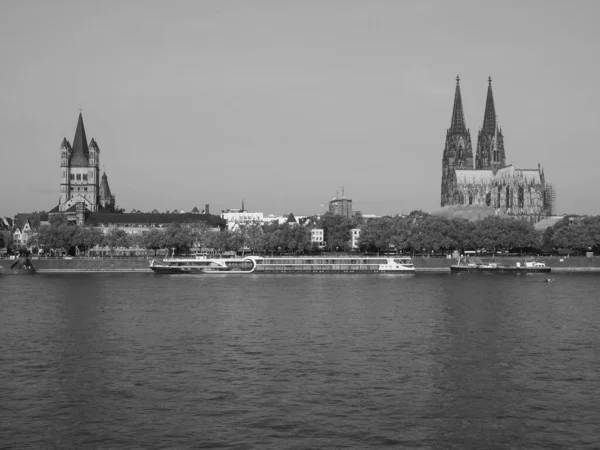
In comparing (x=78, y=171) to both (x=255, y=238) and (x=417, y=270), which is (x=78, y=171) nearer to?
(x=255, y=238)

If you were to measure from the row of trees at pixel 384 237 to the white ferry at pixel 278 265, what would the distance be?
2440 centimetres

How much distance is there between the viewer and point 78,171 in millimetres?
192125

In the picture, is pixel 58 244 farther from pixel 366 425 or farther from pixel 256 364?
pixel 366 425

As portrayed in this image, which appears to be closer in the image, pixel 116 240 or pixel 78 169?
pixel 116 240

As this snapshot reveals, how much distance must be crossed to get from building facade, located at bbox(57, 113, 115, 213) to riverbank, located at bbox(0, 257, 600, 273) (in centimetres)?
6080

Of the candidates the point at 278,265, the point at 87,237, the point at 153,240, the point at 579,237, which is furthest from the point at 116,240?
the point at 579,237

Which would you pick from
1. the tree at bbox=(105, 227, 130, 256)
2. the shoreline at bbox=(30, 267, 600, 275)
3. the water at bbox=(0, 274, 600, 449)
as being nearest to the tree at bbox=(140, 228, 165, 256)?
Answer: the tree at bbox=(105, 227, 130, 256)

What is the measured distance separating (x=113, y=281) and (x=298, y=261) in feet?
120

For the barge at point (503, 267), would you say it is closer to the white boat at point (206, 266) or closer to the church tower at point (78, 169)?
the white boat at point (206, 266)

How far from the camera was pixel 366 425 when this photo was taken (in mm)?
26766

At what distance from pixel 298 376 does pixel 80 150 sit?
168 m

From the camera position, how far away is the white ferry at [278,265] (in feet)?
394

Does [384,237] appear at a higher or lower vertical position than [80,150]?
lower

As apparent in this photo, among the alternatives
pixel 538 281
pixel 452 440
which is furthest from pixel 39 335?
pixel 538 281
